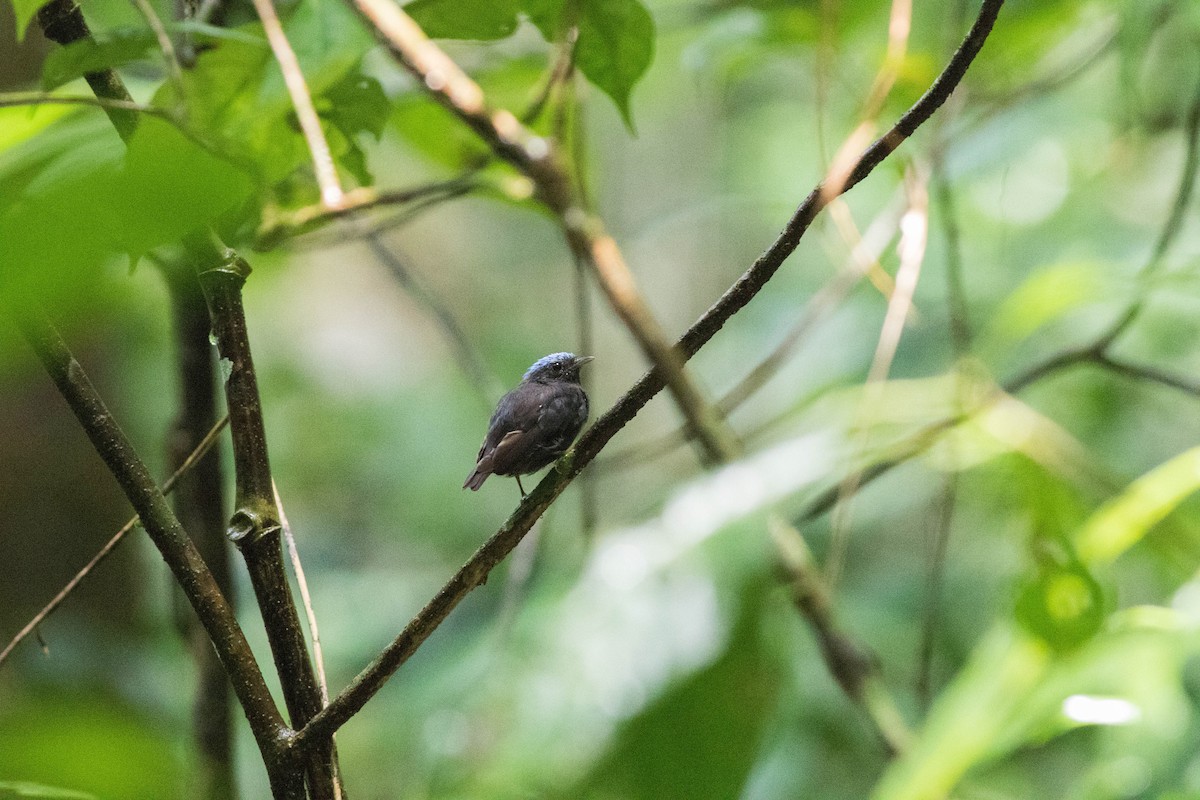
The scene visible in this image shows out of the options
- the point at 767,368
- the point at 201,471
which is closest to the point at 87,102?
the point at 201,471

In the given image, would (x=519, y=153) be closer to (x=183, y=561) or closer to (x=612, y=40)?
(x=612, y=40)

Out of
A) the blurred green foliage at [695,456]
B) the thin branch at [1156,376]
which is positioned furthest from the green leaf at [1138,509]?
the thin branch at [1156,376]

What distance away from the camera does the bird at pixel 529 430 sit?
44.2 inches

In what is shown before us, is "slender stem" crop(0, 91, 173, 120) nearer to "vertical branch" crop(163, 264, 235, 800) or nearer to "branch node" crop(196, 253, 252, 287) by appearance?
"branch node" crop(196, 253, 252, 287)

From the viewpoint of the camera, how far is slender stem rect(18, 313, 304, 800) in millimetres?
717

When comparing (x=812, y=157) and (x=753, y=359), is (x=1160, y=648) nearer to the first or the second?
(x=753, y=359)

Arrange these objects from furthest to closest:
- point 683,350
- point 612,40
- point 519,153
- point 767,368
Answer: point 767,368 → point 612,40 → point 519,153 → point 683,350

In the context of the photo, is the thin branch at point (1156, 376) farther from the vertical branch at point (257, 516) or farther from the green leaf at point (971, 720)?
the vertical branch at point (257, 516)

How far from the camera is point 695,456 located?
3062 mm

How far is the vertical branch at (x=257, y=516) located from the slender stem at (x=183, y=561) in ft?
0.07

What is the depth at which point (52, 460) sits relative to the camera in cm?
229

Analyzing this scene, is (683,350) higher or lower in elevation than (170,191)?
lower

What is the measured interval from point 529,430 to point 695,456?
6.45 feet

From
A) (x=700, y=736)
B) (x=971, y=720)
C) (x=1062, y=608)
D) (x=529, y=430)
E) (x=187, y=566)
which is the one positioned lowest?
(x=971, y=720)
